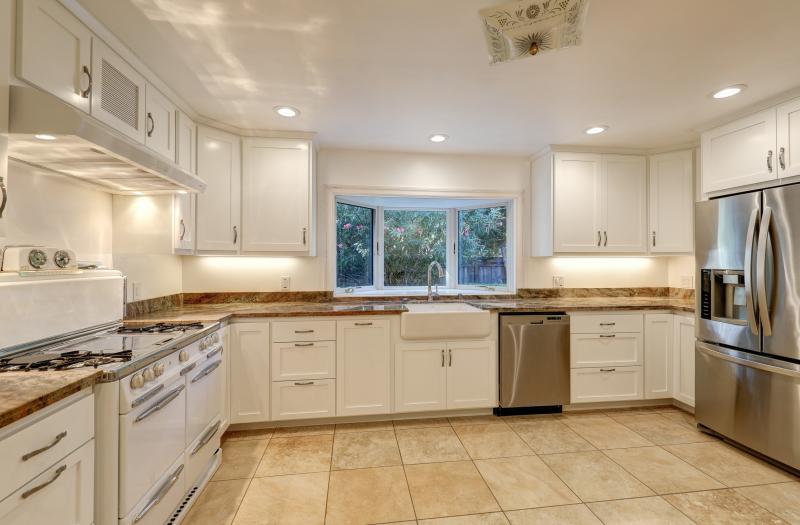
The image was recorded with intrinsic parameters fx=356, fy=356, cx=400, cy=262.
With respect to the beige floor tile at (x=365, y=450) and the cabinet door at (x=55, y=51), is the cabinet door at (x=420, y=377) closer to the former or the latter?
the beige floor tile at (x=365, y=450)

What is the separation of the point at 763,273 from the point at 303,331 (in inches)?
119

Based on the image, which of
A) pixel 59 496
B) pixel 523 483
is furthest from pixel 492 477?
pixel 59 496

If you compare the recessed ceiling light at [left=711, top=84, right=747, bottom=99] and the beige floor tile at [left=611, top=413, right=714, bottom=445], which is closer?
the recessed ceiling light at [left=711, top=84, right=747, bottom=99]

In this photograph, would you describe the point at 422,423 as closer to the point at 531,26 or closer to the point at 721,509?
the point at 721,509

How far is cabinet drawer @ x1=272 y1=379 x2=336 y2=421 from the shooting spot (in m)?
2.68

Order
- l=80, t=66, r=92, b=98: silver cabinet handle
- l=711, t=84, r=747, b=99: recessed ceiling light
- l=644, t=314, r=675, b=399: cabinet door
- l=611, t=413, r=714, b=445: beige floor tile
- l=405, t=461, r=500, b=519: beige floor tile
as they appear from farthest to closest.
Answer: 1. l=644, t=314, r=675, b=399: cabinet door
2. l=611, t=413, r=714, b=445: beige floor tile
3. l=711, t=84, r=747, b=99: recessed ceiling light
4. l=405, t=461, r=500, b=519: beige floor tile
5. l=80, t=66, r=92, b=98: silver cabinet handle

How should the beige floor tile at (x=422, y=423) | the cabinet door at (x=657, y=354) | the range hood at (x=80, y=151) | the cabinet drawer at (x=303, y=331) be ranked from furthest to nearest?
the cabinet door at (x=657, y=354) < the beige floor tile at (x=422, y=423) < the cabinet drawer at (x=303, y=331) < the range hood at (x=80, y=151)

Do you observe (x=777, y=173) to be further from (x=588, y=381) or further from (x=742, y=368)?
(x=588, y=381)

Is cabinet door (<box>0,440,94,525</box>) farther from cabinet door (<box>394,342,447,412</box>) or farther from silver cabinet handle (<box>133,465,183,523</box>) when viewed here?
cabinet door (<box>394,342,447,412</box>)

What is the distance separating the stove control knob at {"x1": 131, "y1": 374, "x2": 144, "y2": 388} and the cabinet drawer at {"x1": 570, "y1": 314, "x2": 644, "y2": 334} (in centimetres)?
292

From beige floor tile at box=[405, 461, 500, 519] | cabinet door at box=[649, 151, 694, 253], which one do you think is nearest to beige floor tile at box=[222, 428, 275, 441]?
beige floor tile at box=[405, 461, 500, 519]

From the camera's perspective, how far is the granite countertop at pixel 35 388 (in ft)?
3.11

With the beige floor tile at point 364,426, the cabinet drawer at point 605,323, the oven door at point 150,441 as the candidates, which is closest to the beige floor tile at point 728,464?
the cabinet drawer at point 605,323

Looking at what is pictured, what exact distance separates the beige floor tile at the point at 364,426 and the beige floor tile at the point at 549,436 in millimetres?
985
